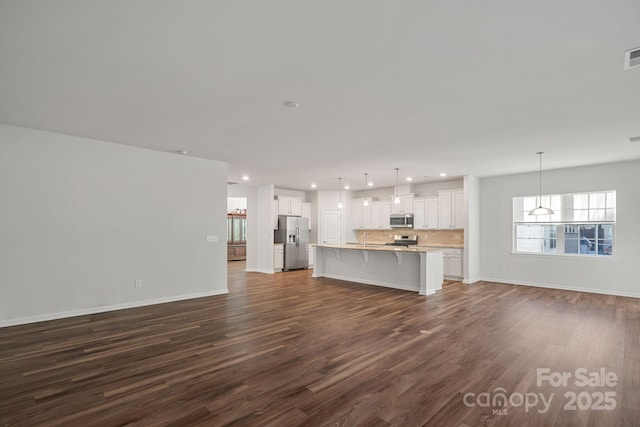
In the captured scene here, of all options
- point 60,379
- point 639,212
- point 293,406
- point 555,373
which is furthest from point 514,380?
point 639,212

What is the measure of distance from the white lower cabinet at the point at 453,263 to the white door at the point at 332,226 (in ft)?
12.1

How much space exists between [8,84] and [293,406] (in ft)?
13.0

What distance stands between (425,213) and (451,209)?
0.77 meters

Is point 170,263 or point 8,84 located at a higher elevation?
point 8,84

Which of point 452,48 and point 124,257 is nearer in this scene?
point 452,48

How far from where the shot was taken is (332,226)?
36.4ft

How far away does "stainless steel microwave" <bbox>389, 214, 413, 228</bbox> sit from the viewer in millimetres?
9461

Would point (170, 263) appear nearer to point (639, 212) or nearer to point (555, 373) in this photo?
point (555, 373)

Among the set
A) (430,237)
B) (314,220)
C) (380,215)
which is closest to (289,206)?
(314,220)

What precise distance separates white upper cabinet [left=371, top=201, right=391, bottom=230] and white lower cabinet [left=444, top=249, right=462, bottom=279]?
2.13 metres

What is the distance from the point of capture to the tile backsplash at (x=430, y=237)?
8.79m

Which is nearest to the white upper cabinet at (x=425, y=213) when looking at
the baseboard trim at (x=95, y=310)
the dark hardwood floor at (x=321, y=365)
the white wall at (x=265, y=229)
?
the dark hardwood floor at (x=321, y=365)

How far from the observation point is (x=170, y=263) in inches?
232

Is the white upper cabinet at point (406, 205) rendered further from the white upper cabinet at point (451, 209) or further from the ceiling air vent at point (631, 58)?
the ceiling air vent at point (631, 58)
